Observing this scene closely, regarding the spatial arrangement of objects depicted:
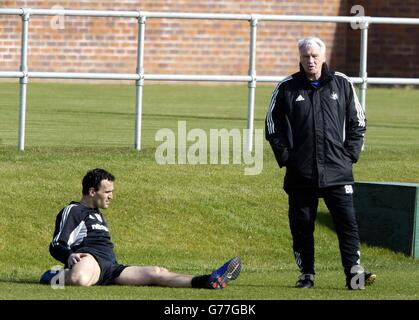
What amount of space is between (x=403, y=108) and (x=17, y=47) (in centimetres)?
707

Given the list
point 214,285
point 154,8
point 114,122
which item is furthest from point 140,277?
point 154,8

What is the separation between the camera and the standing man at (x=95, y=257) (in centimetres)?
1048

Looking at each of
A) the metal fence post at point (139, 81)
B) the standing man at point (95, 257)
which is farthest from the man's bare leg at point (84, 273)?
the metal fence post at point (139, 81)

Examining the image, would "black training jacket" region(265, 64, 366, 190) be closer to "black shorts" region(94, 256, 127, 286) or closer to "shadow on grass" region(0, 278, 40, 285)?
"black shorts" region(94, 256, 127, 286)

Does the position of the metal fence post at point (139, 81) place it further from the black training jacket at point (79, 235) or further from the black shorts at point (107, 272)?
the black shorts at point (107, 272)

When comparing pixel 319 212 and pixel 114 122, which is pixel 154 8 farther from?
pixel 319 212

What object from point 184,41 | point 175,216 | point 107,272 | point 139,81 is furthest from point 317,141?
point 184,41

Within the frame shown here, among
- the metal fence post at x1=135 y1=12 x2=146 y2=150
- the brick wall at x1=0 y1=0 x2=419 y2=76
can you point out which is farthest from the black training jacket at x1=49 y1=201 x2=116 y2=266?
the brick wall at x1=0 y1=0 x2=419 y2=76

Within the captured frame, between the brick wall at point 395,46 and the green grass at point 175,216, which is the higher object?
the brick wall at point 395,46

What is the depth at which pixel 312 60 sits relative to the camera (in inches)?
405

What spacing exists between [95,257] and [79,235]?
25 centimetres

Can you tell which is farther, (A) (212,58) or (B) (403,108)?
(A) (212,58)

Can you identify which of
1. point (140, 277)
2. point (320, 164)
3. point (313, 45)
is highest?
point (313, 45)

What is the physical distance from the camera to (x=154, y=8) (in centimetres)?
2655
